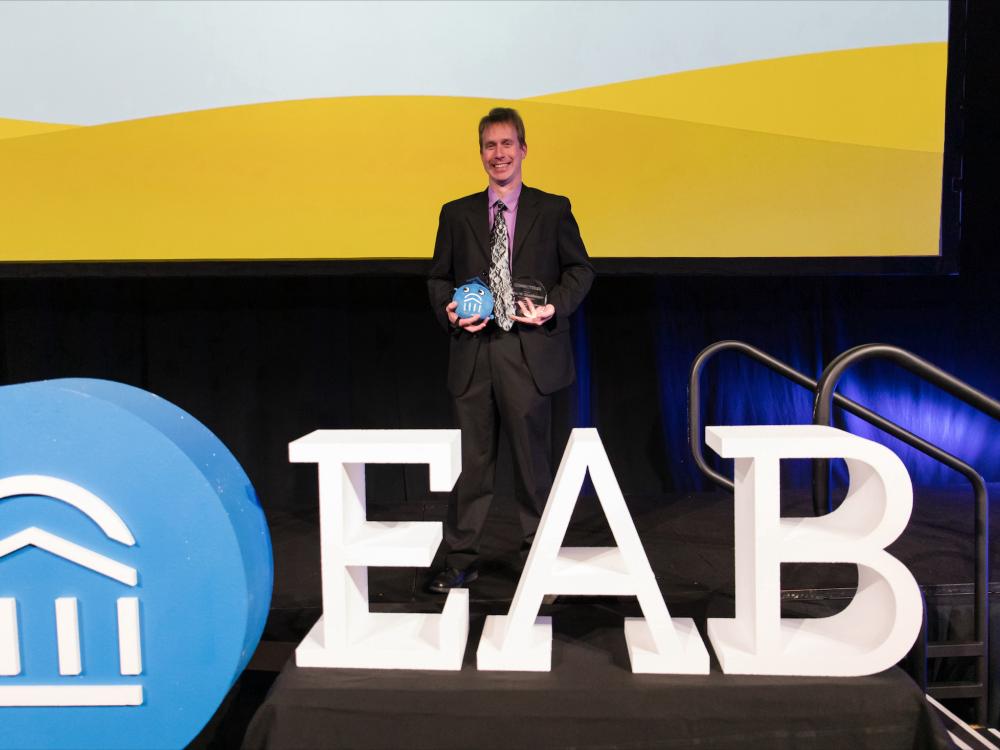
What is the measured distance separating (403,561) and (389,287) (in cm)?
237

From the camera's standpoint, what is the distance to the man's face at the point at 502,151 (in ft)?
7.58

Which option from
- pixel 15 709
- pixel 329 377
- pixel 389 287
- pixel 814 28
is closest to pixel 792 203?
pixel 814 28

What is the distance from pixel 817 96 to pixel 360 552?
9.54 feet

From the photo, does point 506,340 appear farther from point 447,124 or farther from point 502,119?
point 447,124

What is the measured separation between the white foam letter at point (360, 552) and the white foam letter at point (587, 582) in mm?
133

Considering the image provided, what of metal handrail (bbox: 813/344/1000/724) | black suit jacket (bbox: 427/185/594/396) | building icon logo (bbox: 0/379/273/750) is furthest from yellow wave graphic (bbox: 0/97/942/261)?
building icon logo (bbox: 0/379/273/750)

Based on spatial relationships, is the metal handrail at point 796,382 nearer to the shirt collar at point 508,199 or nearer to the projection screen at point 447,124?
the projection screen at point 447,124

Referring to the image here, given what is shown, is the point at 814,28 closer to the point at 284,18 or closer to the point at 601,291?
the point at 601,291

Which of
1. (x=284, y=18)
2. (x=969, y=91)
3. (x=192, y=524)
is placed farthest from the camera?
(x=969, y=91)

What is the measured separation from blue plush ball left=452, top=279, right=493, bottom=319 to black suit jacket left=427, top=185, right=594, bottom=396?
21cm

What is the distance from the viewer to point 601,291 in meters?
3.89

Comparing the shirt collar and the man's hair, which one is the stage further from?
the man's hair

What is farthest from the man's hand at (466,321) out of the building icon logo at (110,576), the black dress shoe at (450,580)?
the building icon logo at (110,576)

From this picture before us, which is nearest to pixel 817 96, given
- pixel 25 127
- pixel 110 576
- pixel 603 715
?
pixel 603 715
